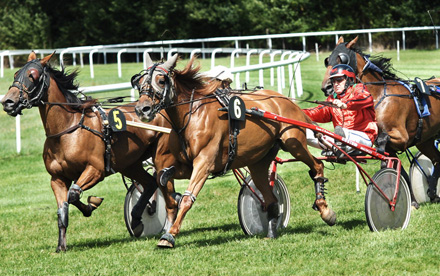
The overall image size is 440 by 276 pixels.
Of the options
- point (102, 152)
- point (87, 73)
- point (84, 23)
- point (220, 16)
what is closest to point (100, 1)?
point (84, 23)

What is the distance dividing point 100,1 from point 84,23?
155cm

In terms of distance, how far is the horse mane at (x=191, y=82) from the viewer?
293 inches

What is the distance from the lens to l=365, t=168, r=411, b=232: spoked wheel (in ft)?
24.7

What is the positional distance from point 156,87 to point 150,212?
252 cm

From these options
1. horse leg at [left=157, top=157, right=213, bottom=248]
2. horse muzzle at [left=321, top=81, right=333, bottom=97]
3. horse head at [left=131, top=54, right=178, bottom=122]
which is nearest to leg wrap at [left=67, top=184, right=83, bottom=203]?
horse leg at [left=157, top=157, right=213, bottom=248]

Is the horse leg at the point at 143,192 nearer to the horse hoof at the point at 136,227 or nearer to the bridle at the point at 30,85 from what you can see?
the horse hoof at the point at 136,227

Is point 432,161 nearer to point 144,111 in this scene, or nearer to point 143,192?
point 143,192

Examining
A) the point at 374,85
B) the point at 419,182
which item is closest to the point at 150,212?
the point at 374,85

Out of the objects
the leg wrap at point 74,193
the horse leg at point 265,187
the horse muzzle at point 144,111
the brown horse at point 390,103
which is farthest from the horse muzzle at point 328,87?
the leg wrap at point 74,193

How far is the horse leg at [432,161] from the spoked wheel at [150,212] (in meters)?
3.60

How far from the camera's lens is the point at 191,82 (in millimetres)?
7582

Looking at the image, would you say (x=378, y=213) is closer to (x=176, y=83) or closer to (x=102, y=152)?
(x=176, y=83)

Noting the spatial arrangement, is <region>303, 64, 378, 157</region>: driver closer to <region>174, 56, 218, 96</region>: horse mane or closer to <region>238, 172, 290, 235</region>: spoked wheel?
<region>238, 172, 290, 235</region>: spoked wheel

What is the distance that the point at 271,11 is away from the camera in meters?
36.7
